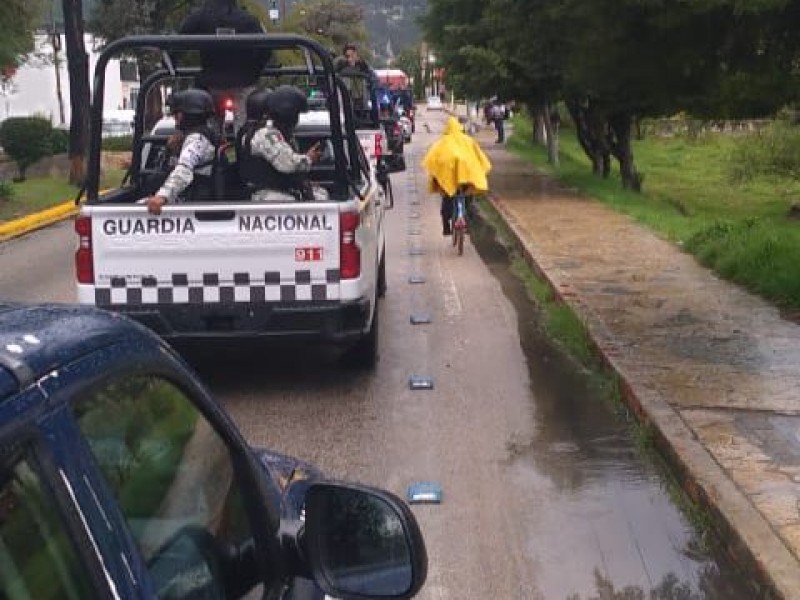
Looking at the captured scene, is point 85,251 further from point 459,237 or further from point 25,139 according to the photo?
point 25,139

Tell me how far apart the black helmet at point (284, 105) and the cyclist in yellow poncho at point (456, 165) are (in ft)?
22.2

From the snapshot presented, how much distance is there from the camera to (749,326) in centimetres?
992

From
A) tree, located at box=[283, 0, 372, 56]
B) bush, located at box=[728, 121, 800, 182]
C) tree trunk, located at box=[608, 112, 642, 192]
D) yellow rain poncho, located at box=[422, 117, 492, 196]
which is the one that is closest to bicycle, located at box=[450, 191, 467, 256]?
yellow rain poncho, located at box=[422, 117, 492, 196]

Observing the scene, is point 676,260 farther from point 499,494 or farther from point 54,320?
point 54,320

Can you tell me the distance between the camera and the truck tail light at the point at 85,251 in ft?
24.8

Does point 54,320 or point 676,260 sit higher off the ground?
point 54,320

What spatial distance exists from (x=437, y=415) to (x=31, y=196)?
694 inches

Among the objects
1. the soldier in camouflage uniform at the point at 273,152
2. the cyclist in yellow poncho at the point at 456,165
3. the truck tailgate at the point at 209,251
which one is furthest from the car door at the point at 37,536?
the cyclist in yellow poncho at the point at 456,165

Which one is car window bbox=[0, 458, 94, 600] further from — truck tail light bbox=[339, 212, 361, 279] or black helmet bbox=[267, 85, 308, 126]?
black helmet bbox=[267, 85, 308, 126]

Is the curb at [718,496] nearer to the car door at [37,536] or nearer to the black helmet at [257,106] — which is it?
the black helmet at [257,106]

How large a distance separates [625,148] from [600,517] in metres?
21.1

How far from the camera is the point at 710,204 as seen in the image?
28.9 metres

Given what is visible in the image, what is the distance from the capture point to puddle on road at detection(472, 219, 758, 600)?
511 centimetres

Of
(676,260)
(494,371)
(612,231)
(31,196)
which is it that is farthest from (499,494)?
(31,196)
